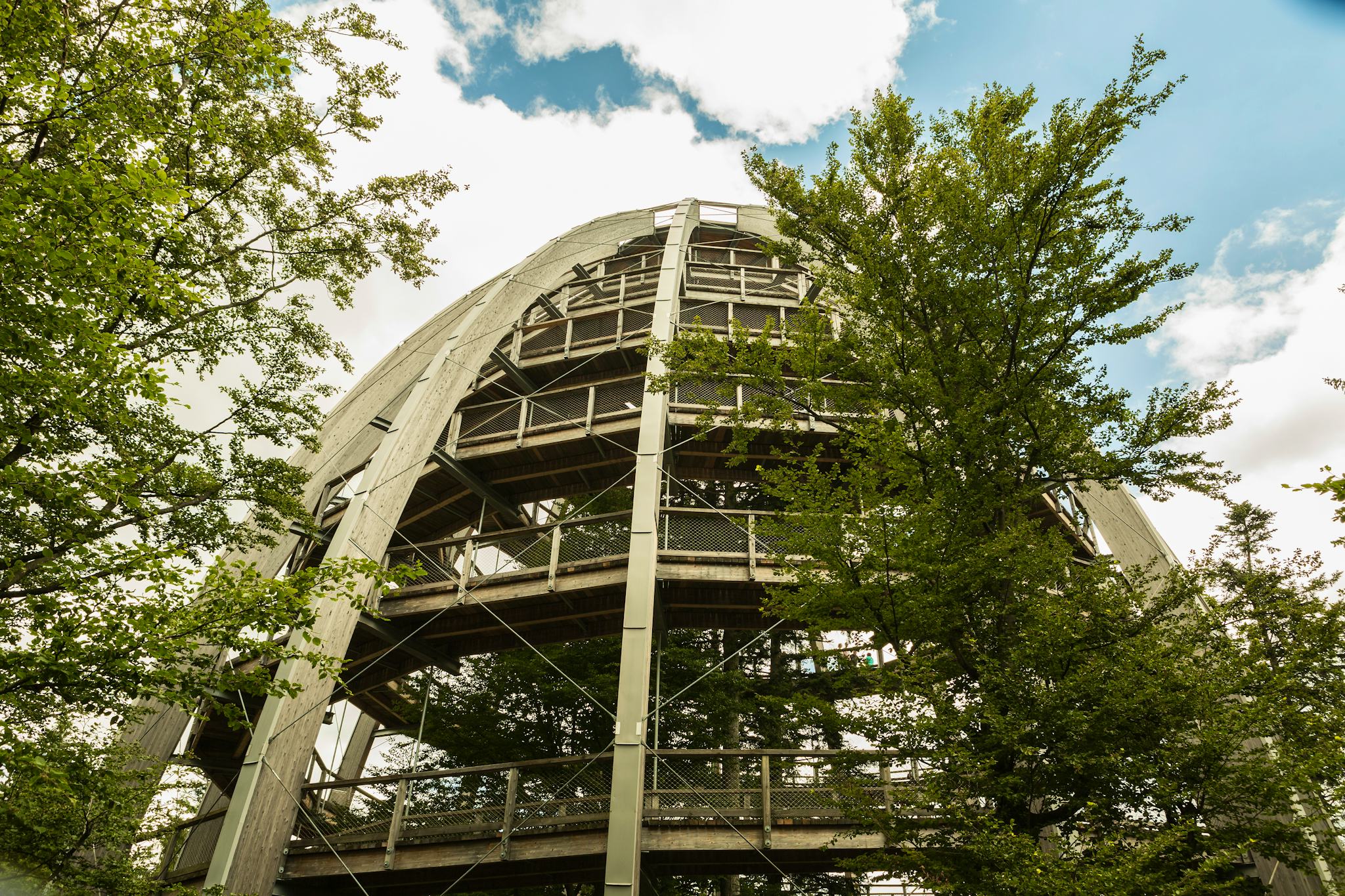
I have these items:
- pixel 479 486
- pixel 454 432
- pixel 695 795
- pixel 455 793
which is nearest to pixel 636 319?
pixel 454 432

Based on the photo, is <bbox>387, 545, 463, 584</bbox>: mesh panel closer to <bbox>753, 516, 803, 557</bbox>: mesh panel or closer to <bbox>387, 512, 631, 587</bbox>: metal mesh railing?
<bbox>387, 512, 631, 587</bbox>: metal mesh railing

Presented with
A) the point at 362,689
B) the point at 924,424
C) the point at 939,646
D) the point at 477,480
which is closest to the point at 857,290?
the point at 924,424

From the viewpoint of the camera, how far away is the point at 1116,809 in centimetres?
568

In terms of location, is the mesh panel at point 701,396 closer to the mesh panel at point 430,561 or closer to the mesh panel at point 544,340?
the mesh panel at point 544,340

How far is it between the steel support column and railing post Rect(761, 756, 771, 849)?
4.66ft

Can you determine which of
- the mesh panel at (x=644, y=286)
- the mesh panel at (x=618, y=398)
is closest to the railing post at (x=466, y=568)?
the mesh panel at (x=618, y=398)

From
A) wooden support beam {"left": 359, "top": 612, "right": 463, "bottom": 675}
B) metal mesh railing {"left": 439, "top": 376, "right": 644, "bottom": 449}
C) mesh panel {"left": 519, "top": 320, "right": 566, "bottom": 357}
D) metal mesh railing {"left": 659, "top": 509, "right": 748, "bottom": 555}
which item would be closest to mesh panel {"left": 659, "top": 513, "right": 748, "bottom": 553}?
metal mesh railing {"left": 659, "top": 509, "right": 748, "bottom": 555}

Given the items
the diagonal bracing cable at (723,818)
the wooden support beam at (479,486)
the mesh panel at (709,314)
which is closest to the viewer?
the diagonal bracing cable at (723,818)

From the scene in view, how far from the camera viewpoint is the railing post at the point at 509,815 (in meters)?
8.87

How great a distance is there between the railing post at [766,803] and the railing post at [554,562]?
12.8 ft

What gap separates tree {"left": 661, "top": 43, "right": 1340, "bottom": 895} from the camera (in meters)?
5.45

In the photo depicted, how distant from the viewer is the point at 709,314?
1672cm

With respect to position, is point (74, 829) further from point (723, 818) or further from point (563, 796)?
point (723, 818)

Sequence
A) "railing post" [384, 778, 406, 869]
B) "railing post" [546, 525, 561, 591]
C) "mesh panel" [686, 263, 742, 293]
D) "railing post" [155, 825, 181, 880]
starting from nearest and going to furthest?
1. "railing post" [384, 778, 406, 869]
2. "railing post" [155, 825, 181, 880]
3. "railing post" [546, 525, 561, 591]
4. "mesh panel" [686, 263, 742, 293]
